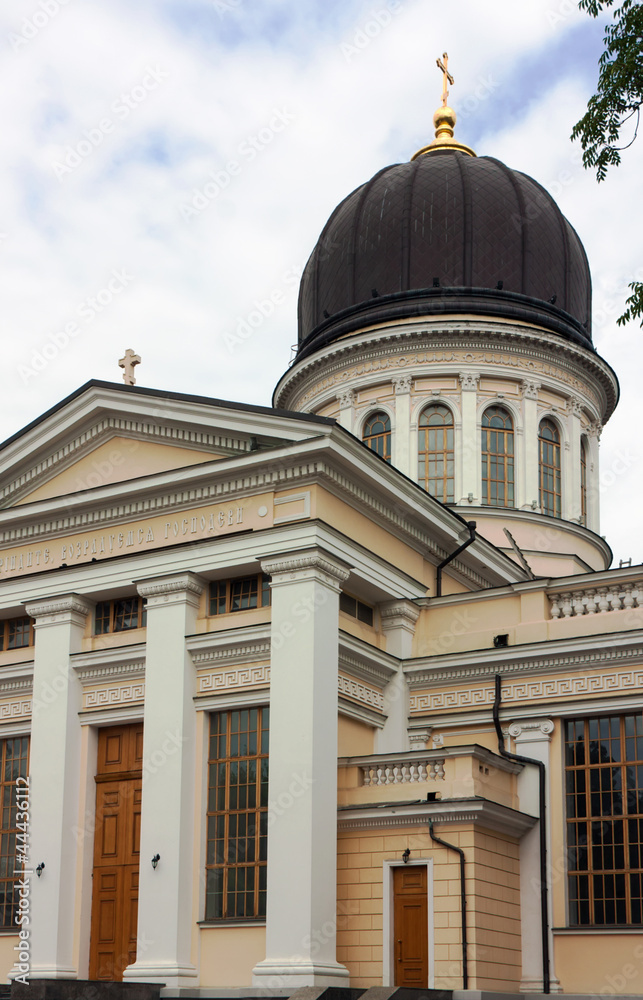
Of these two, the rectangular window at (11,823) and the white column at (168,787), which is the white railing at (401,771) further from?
the rectangular window at (11,823)

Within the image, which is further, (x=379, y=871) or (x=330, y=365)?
(x=330, y=365)

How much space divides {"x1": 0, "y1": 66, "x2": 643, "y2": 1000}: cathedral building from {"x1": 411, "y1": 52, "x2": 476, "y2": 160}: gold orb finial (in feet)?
50.8

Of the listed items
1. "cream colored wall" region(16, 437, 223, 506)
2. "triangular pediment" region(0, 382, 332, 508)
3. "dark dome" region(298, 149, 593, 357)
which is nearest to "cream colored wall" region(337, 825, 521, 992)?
"triangular pediment" region(0, 382, 332, 508)

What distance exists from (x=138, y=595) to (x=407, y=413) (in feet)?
35.4

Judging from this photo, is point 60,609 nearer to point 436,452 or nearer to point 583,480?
point 436,452

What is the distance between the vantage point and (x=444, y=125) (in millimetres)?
37281

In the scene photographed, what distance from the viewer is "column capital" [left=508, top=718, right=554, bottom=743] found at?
2069 cm

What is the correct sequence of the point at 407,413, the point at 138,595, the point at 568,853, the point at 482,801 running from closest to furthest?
the point at 482,801
the point at 568,853
the point at 138,595
the point at 407,413

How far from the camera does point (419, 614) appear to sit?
901 inches

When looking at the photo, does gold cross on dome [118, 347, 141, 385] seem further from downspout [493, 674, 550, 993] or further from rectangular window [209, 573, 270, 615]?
downspout [493, 674, 550, 993]

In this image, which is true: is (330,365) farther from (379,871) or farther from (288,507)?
(379,871)

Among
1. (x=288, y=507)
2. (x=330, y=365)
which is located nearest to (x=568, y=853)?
(x=288, y=507)

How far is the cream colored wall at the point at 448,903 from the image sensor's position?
60.2 ft

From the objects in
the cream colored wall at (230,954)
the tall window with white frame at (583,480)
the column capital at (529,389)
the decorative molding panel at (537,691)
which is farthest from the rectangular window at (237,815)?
the tall window with white frame at (583,480)
